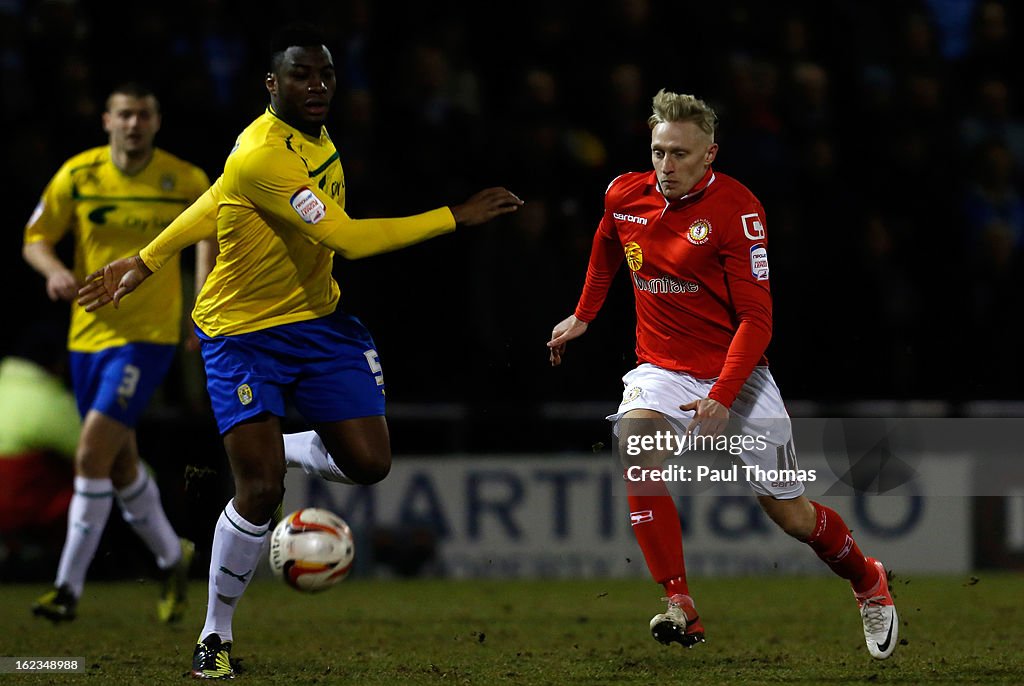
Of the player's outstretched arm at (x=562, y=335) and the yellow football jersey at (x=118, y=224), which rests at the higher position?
the yellow football jersey at (x=118, y=224)

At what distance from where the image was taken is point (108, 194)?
25.2 ft

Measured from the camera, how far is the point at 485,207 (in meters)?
5.57

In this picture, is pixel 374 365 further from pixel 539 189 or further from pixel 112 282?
pixel 539 189

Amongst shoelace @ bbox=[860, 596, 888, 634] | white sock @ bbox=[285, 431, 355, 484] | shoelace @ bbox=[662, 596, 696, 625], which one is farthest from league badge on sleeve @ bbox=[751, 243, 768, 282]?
white sock @ bbox=[285, 431, 355, 484]

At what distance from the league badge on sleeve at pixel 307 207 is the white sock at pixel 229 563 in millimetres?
1114

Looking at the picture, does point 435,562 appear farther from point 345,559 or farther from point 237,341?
point 237,341

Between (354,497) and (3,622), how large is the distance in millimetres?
2688

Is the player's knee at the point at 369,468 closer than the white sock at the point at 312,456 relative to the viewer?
Yes

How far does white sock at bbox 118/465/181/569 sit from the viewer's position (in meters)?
7.79

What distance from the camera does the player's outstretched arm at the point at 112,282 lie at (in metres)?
5.73

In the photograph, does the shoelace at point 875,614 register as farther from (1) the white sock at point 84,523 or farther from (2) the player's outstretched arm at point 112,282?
(1) the white sock at point 84,523

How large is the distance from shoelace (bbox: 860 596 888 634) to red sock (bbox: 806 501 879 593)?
6 cm

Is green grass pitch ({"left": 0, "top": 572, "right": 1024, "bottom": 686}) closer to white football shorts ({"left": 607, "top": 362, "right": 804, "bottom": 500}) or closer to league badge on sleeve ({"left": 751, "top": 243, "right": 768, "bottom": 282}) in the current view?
white football shorts ({"left": 607, "top": 362, "right": 804, "bottom": 500})

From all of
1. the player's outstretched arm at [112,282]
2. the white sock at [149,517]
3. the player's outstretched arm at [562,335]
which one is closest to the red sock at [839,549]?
the player's outstretched arm at [562,335]
